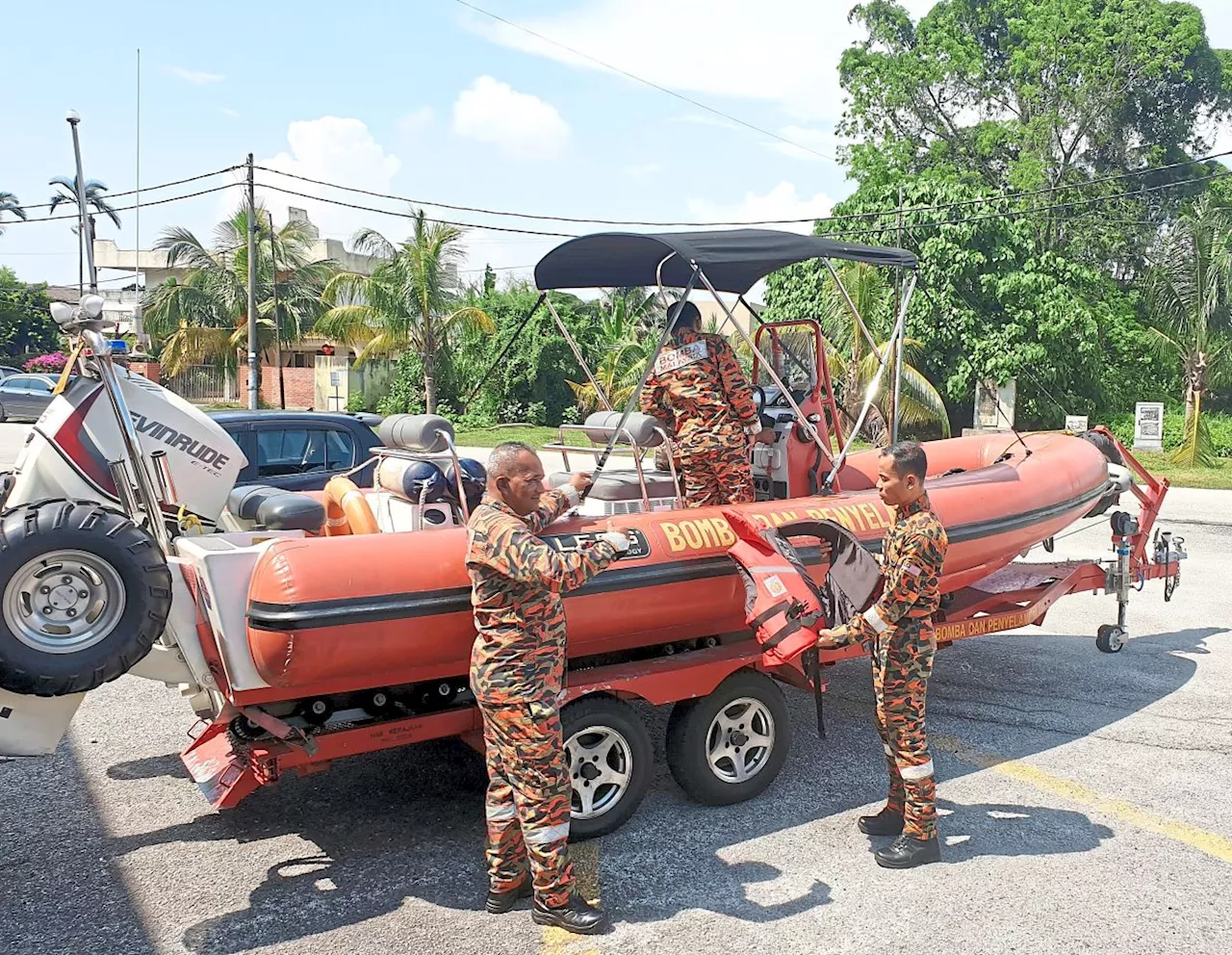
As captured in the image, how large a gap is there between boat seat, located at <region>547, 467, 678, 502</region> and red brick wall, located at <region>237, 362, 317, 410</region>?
30.8 meters

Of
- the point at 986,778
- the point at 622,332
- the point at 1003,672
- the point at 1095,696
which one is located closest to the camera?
the point at 986,778

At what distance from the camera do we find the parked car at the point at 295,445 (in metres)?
8.79

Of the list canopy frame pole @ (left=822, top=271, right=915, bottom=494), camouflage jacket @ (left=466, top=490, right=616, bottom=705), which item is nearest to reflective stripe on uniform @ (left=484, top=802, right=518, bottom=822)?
camouflage jacket @ (left=466, top=490, right=616, bottom=705)

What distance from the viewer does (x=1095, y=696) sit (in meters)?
6.55

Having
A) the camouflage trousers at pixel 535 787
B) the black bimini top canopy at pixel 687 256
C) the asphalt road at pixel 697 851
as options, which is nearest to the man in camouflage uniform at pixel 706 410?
the black bimini top canopy at pixel 687 256

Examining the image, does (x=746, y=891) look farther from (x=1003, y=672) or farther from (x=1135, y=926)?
(x=1003, y=672)

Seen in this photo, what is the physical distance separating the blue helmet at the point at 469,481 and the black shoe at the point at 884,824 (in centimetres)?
223

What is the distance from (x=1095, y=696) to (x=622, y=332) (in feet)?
75.1

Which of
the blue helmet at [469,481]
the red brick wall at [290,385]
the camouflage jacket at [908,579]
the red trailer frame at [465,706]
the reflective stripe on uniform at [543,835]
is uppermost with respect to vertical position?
the red brick wall at [290,385]

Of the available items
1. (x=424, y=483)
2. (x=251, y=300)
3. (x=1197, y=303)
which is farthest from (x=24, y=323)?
(x=424, y=483)

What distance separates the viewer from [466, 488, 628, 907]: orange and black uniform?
3.82 m

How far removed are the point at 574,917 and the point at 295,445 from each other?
20.0 feet

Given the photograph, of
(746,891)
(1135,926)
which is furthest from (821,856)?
(1135,926)

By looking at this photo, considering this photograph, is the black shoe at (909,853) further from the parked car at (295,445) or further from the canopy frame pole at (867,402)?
the parked car at (295,445)
